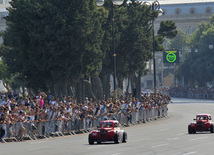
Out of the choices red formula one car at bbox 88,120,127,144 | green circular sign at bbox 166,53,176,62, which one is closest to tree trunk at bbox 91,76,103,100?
red formula one car at bbox 88,120,127,144

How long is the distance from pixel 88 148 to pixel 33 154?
11.3 feet

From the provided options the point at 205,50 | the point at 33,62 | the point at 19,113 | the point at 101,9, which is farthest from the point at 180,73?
the point at 19,113

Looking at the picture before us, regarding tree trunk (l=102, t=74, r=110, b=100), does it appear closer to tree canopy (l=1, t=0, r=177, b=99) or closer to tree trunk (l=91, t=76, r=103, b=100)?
tree trunk (l=91, t=76, r=103, b=100)

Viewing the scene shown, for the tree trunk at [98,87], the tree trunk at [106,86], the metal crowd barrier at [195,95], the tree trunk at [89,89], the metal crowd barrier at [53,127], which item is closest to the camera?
the metal crowd barrier at [53,127]

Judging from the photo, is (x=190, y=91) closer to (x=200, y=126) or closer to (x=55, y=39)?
(x=55, y=39)

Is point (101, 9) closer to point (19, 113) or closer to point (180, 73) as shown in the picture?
point (19, 113)

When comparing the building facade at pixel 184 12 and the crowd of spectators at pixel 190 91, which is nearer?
the crowd of spectators at pixel 190 91

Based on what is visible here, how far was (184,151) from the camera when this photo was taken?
22781 mm

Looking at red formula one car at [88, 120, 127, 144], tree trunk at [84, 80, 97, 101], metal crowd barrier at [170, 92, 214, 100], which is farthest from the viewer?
metal crowd barrier at [170, 92, 214, 100]

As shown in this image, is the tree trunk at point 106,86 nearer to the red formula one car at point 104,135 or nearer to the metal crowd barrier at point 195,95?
the red formula one car at point 104,135

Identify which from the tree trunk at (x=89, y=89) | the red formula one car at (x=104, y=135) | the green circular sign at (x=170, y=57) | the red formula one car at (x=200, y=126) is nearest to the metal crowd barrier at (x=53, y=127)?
the red formula one car at (x=104, y=135)

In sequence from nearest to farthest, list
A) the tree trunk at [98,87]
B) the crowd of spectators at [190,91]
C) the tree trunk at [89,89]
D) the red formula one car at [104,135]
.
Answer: the red formula one car at [104,135] → the tree trunk at [89,89] → the tree trunk at [98,87] → the crowd of spectators at [190,91]

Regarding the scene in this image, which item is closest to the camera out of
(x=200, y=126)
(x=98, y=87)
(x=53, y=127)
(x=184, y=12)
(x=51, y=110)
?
(x=51, y=110)

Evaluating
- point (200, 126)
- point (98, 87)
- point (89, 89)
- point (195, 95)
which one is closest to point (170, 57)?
point (195, 95)
